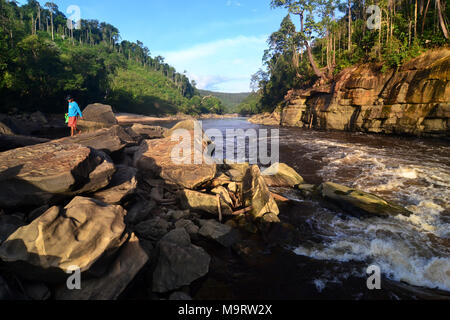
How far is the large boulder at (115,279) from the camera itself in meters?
3.03

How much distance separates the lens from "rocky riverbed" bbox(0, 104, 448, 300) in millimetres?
3047

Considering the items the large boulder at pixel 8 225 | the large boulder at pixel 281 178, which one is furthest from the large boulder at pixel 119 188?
the large boulder at pixel 281 178

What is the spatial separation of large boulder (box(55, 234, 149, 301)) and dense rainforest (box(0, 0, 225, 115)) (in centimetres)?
3244

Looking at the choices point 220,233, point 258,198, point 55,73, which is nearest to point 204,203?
point 220,233

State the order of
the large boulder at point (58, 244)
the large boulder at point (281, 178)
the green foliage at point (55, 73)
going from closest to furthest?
the large boulder at point (58, 244)
the large boulder at point (281, 178)
the green foliage at point (55, 73)

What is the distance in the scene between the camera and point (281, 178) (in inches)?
340

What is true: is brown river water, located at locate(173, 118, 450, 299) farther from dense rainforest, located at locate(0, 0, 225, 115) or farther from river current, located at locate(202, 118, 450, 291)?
dense rainforest, located at locate(0, 0, 225, 115)

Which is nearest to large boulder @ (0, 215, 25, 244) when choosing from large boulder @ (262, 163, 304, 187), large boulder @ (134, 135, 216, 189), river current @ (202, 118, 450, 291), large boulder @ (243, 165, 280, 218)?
large boulder @ (134, 135, 216, 189)

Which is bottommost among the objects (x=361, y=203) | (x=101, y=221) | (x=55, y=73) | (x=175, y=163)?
(x=361, y=203)

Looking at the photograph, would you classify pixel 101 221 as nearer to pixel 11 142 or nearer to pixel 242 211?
pixel 242 211

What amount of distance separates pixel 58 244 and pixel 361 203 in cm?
694

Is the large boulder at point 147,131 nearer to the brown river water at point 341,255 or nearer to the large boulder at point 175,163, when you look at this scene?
the large boulder at point 175,163

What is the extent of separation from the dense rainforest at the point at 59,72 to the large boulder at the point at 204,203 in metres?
31.2

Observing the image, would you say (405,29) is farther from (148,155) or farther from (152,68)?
(152,68)
